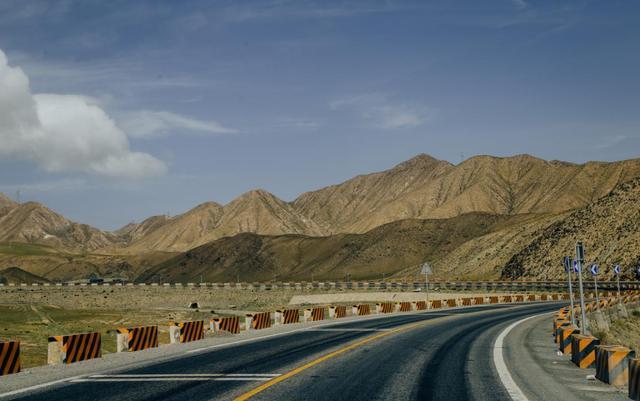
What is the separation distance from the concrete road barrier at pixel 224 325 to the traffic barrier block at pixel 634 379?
17697mm

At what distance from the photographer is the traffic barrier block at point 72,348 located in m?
17.5

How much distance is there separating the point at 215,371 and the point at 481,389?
563 centimetres

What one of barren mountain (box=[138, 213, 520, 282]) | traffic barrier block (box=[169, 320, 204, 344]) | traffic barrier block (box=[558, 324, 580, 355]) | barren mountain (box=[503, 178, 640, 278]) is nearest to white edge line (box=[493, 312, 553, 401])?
traffic barrier block (box=[558, 324, 580, 355])

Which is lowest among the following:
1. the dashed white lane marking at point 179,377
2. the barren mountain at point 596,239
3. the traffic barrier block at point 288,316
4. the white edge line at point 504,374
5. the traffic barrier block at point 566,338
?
the white edge line at point 504,374

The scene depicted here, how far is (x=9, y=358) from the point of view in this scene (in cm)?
1538

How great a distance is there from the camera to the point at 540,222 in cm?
14075

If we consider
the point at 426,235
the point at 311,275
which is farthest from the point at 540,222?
the point at 311,275

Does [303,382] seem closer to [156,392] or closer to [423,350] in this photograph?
[156,392]

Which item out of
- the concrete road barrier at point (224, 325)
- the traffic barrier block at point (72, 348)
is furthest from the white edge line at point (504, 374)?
the traffic barrier block at point (72, 348)

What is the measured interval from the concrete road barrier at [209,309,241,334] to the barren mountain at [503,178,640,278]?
68957 millimetres

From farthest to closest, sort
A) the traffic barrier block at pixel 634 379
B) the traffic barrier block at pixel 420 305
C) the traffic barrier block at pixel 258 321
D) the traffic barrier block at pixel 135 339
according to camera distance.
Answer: the traffic barrier block at pixel 420 305 < the traffic barrier block at pixel 258 321 < the traffic barrier block at pixel 135 339 < the traffic barrier block at pixel 634 379

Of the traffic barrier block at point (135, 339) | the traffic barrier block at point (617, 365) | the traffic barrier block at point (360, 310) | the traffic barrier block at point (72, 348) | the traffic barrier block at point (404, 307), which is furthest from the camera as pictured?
the traffic barrier block at point (404, 307)

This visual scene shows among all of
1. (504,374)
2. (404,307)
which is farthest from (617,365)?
(404,307)

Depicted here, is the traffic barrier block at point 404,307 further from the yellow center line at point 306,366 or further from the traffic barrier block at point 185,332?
the traffic barrier block at point 185,332
